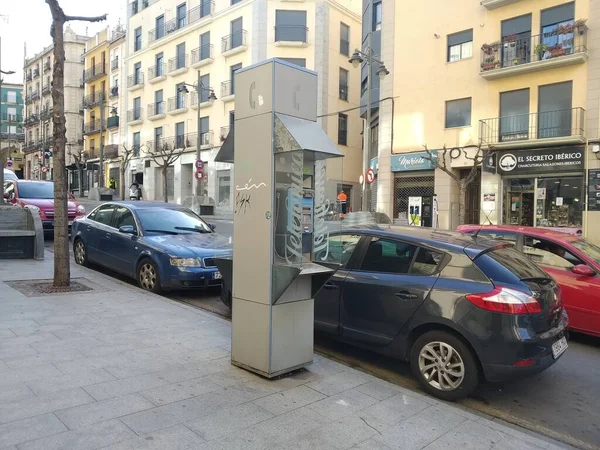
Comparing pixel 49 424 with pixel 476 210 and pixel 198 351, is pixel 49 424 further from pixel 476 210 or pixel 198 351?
pixel 476 210

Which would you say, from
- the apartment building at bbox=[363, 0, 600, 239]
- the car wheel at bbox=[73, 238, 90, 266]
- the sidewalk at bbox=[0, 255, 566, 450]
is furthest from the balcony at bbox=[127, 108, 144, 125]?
the sidewalk at bbox=[0, 255, 566, 450]

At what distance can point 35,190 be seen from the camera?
47.9 feet

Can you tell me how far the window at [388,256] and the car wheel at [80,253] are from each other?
712 centimetres

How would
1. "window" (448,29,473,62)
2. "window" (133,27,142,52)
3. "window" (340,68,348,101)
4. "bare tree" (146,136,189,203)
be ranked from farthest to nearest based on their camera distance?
"window" (133,27,142,52), "bare tree" (146,136,189,203), "window" (340,68,348,101), "window" (448,29,473,62)

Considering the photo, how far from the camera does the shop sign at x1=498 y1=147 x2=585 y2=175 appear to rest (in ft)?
61.8

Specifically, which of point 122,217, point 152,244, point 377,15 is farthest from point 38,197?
point 377,15

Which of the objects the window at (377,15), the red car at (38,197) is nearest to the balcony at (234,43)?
the window at (377,15)

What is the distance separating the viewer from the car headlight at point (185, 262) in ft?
25.3

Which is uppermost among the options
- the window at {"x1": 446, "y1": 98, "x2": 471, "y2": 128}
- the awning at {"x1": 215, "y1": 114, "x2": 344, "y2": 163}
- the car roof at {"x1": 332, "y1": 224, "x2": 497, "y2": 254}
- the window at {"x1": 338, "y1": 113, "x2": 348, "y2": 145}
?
the window at {"x1": 338, "y1": 113, "x2": 348, "y2": 145}

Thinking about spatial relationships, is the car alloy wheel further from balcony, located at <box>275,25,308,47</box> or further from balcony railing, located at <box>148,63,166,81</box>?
balcony railing, located at <box>148,63,166,81</box>

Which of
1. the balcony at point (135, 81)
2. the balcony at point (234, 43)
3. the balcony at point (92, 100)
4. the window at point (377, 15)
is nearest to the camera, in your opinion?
the window at point (377, 15)

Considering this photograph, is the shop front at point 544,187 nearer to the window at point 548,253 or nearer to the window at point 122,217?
the window at point 548,253

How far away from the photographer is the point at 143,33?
4519cm

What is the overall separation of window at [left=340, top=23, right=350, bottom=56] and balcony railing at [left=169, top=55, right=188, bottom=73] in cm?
1296
